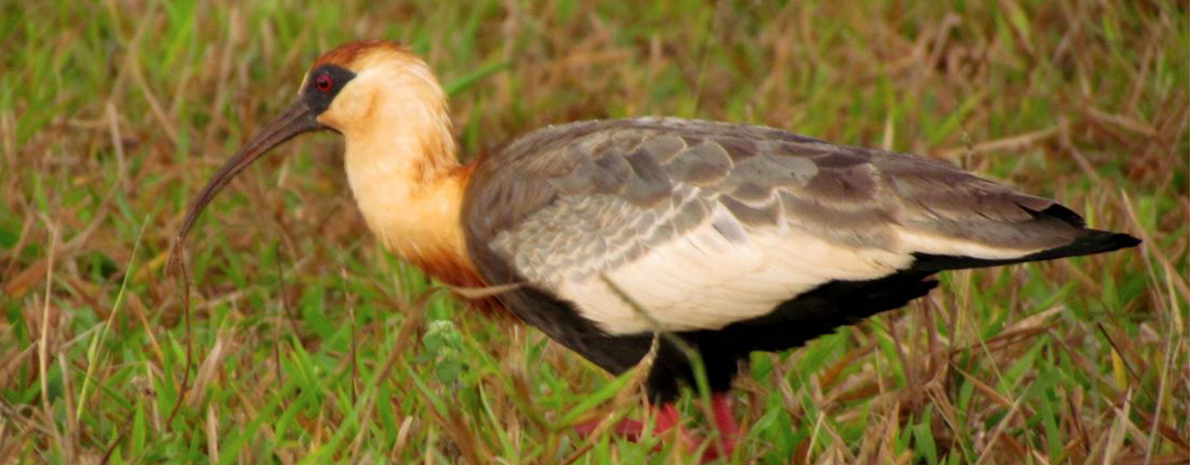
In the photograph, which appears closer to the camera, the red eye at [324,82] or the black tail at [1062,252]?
the black tail at [1062,252]

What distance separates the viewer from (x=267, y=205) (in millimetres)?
5816

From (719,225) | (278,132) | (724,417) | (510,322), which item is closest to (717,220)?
(719,225)

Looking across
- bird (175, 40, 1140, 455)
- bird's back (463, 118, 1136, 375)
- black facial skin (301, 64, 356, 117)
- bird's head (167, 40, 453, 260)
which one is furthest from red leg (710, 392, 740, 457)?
black facial skin (301, 64, 356, 117)

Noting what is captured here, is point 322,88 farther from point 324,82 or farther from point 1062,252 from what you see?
point 1062,252

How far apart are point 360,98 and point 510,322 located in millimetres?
670

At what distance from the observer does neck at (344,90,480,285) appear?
14.8 ft

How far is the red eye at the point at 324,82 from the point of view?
4.84 m

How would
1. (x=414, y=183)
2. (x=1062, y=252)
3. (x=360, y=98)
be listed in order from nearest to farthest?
1. (x=1062, y=252)
2. (x=414, y=183)
3. (x=360, y=98)

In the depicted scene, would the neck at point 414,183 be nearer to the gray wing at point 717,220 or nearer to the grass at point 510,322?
the gray wing at point 717,220

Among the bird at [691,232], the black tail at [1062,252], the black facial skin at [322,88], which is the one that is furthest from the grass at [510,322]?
the black facial skin at [322,88]

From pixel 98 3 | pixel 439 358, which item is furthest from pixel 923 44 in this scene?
pixel 439 358

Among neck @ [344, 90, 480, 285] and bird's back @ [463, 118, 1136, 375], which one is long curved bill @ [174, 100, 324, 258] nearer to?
neck @ [344, 90, 480, 285]

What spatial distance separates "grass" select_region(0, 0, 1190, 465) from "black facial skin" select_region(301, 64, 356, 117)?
0.46 m

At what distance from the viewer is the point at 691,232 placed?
13.9 feet
